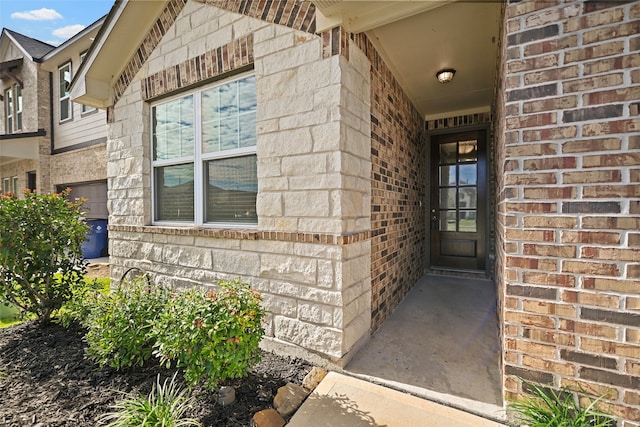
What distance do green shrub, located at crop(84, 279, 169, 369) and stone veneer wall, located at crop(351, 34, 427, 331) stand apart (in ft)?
6.53

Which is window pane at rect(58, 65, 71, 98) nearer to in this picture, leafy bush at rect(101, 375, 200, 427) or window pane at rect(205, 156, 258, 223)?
window pane at rect(205, 156, 258, 223)

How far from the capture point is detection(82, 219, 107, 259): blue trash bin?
23.3 feet

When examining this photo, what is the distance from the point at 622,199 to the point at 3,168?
16.5m

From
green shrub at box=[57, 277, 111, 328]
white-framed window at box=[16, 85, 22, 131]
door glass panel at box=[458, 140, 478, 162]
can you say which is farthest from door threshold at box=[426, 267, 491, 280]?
white-framed window at box=[16, 85, 22, 131]

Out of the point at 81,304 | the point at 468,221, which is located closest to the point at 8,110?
the point at 81,304

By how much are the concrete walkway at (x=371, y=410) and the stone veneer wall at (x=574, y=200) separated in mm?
416

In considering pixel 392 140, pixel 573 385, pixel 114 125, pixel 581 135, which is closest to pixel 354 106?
pixel 392 140

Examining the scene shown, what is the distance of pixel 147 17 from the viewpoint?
141 inches

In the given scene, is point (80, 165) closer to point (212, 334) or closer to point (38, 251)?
point (38, 251)

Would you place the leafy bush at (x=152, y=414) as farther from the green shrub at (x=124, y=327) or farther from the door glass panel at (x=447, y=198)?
the door glass panel at (x=447, y=198)

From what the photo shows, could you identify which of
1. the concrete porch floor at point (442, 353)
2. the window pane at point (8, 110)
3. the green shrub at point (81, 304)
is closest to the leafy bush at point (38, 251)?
the green shrub at point (81, 304)

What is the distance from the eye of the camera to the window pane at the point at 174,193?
135 inches

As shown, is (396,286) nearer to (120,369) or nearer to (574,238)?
(574,238)

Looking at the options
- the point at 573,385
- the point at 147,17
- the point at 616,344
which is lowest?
the point at 573,385
